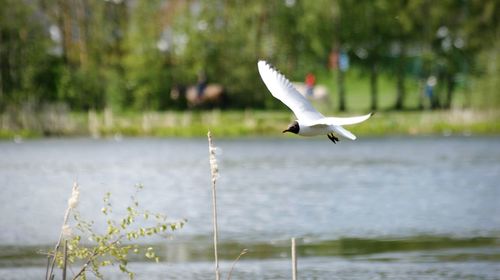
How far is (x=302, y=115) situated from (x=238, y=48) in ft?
202

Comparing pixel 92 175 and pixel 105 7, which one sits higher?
pixel 105 7

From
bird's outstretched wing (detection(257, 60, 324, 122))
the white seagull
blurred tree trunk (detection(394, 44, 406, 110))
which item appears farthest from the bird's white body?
blurred tree trunk (detection(394, 44, 406, 110))

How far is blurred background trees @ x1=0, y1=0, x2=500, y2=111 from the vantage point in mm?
74938

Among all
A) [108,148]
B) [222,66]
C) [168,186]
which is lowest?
[168,186]

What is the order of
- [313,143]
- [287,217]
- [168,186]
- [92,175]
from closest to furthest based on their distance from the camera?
[287,217] → [168,186] → [92,175] → [313,143]

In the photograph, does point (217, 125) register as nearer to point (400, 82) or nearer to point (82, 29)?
point (400, 82)

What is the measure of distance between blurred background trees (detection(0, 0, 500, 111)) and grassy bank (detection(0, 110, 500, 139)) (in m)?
6.37

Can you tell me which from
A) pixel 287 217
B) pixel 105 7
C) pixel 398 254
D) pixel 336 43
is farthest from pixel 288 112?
pixel 398 254

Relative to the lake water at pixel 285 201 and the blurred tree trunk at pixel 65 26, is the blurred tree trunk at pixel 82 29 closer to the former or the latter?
the blurred tree trunk at pixel 65 26

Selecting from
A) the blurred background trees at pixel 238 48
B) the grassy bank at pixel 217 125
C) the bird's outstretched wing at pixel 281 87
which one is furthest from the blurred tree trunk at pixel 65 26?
the bird's outstretched wing at pixel 281 87

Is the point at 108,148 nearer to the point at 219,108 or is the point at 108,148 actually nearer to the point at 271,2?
the point at 219,108

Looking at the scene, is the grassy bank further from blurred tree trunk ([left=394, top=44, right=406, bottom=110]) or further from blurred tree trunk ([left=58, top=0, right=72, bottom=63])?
blurred tree trunk ([left=58, top=0, right=72, bottom=63])

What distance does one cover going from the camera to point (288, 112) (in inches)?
2746

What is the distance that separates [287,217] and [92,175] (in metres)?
16.2
